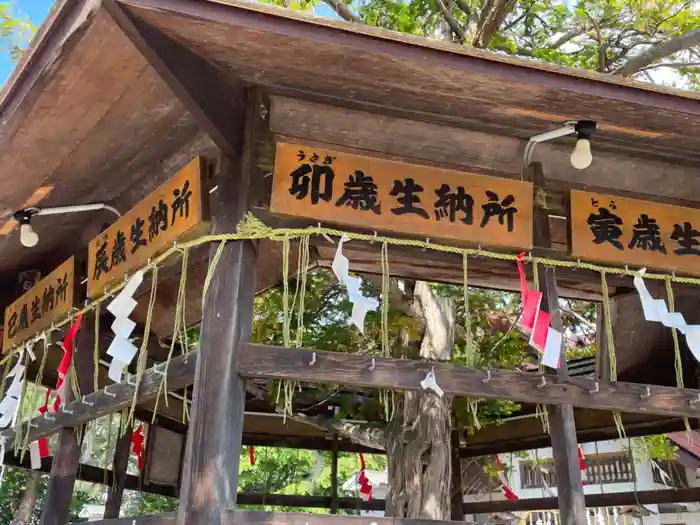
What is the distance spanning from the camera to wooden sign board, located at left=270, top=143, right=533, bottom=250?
3291mm

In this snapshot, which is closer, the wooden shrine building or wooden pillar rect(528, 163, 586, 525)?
the wooden shrine building

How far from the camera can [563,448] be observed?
317cm

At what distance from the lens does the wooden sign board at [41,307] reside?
4.71 metres

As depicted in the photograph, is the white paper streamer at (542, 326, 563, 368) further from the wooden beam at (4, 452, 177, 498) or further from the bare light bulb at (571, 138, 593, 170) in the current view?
the wooden beam at (4, 452, 177, 498)

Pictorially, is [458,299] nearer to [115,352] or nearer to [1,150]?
[115,352]

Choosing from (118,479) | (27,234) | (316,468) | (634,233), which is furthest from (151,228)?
(316,468)

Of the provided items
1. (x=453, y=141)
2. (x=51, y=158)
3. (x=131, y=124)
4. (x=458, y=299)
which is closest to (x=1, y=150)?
(x=51, y=158)

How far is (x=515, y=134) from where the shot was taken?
358 centimetres

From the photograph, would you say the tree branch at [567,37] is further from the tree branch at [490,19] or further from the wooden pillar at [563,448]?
the wooden pillar at [563,448]

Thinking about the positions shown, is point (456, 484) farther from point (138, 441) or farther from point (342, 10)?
point (342, 10)

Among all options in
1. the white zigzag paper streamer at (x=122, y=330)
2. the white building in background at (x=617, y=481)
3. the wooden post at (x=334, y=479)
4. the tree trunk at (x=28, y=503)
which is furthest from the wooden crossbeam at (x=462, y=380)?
the tree trunk at (x=28, y=503)

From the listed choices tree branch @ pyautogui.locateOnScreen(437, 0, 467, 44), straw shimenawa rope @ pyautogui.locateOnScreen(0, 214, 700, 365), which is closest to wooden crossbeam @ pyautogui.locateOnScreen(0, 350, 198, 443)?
straw shimenawa rope @ pyautogui.locateOnScreen(0, 214, 700, 365)

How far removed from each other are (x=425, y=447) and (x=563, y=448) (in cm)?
218

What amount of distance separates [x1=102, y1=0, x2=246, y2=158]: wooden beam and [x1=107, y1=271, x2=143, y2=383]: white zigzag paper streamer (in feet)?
3.26
